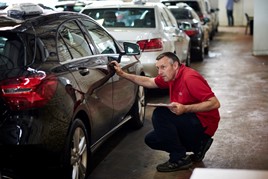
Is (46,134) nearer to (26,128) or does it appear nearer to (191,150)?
(26,128)

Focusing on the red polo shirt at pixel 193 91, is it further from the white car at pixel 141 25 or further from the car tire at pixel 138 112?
the white car at pixel 141 25

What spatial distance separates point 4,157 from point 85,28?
2072 mm

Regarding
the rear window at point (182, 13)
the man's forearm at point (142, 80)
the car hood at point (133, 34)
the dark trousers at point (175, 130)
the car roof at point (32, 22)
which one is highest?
the car roof at point (32, 22)

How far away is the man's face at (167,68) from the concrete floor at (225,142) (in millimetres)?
992

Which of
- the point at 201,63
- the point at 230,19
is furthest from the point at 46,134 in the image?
the point at 230,19

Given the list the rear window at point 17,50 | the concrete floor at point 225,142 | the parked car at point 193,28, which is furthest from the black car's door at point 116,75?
the parked car at point 193,28

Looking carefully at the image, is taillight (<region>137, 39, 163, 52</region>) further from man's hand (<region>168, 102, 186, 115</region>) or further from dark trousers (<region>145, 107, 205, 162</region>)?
man's hand (<region>168, 102, 186, 115</region>)

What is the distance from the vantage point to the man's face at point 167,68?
16.6ft

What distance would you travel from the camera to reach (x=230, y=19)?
2872 cm

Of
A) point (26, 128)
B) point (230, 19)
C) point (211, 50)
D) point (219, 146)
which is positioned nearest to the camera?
point (26, 128)

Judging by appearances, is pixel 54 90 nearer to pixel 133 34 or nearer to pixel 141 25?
pixel 133 34

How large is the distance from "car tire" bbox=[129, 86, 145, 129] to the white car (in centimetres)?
142

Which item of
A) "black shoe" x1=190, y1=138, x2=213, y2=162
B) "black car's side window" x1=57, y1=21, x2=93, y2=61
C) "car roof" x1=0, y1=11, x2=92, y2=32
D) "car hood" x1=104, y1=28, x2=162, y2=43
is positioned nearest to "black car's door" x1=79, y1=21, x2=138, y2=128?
"black car's side window" x1=57, y1=21, x2=93, y2=61

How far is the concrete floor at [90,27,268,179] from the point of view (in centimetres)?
521
